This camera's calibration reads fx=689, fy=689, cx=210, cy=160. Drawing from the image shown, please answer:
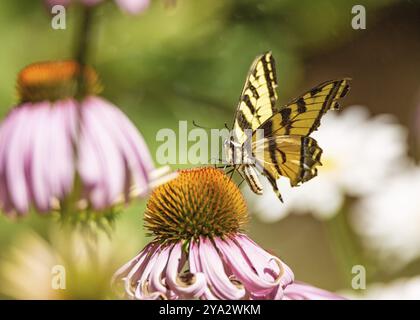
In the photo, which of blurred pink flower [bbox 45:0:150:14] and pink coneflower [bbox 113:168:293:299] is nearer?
pink coneflower [bbox 113:168:293:299]

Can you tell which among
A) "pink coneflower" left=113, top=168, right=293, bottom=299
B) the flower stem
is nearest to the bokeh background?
the flower stem

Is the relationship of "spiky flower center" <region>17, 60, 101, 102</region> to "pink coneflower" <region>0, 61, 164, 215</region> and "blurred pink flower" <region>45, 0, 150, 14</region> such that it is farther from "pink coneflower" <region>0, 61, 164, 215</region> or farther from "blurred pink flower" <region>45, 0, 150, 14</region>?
"blurred pink flower" <region>45, 0, 150, 14</region>

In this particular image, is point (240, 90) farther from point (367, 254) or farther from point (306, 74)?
point (367, 254)

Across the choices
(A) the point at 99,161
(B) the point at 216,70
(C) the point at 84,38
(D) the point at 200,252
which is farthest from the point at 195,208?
(C) the point at 84,38

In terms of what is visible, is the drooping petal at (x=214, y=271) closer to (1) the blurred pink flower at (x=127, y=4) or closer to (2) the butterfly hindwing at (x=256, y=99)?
(2) the butterfly hindwing at (x=256, y=99)

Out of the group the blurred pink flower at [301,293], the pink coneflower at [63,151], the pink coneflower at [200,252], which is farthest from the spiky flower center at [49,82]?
the blurred pink flower at [301,293]

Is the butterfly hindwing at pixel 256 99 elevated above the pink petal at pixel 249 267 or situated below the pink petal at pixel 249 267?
above
